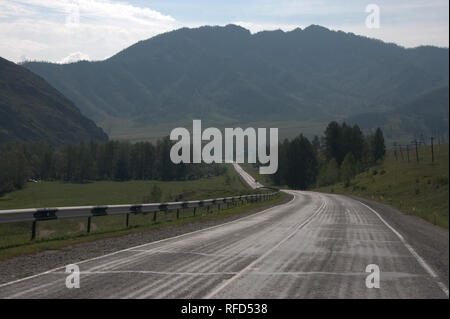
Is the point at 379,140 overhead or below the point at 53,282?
overhead

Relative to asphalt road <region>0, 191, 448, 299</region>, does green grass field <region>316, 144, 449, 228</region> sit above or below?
above

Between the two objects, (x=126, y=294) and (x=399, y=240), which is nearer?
(x=126, y=294)

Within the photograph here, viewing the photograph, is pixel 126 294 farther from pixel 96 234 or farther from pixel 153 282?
pixel 96 234

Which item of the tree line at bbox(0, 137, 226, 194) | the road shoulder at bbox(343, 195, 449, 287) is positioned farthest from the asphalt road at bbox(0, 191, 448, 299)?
the tree line at bbox(0, 137, 226, 194)

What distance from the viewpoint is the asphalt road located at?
823cm

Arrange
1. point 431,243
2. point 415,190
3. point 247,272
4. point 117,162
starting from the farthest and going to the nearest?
point 117,162 → point 415,190 → point 431,243 → point 247,272

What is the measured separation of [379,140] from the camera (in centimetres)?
13462

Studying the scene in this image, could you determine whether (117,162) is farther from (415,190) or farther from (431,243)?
(431,243)

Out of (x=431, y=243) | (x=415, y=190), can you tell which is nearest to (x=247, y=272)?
(x=431, y=243)

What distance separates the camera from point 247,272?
10.1 metres

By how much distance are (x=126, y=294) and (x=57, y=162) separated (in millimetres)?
108804

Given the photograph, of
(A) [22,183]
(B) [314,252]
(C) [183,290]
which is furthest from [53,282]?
(A) [22,183]

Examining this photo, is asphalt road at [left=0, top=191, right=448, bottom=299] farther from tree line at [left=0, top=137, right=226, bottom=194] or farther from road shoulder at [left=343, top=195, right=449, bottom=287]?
tree line at [left=0, top=137, right=226, bottom=194]
